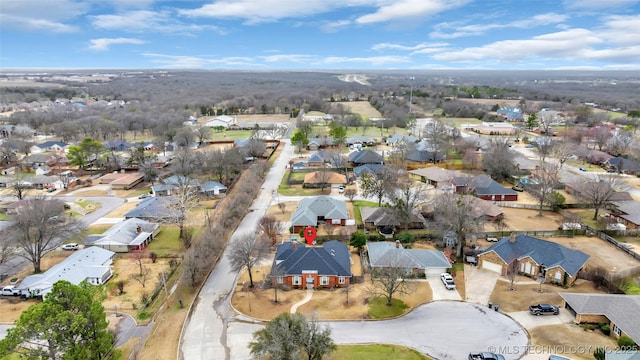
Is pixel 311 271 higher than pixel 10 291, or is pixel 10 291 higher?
pixel 311 271

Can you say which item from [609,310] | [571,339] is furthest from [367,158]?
[571,339]

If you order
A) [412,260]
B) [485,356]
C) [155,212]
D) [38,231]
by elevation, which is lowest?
[485,356]

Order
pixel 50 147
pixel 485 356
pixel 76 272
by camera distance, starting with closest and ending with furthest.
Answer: pixel 485 356
pixel 76 272
pixel 50 147

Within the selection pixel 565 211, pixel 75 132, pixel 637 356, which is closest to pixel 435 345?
→ pixel 637 356

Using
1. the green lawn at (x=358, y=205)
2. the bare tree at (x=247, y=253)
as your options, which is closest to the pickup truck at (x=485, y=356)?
the bare tree at (x=247, y=253)

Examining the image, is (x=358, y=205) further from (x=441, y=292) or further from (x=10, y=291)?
(x=10, y=291)

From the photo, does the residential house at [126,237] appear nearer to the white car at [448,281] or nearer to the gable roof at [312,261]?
the gable roof at [312,261]
